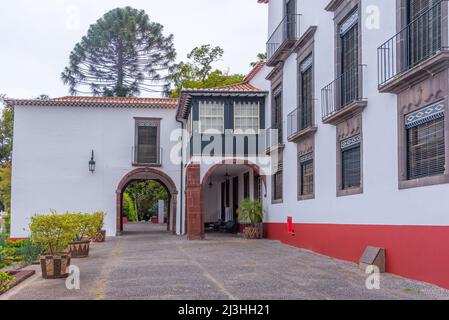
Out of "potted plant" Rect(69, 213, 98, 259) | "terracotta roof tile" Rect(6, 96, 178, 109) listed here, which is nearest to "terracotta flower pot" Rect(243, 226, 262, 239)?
"terracotta roof tile" Rect(6, 96, 178, 109)

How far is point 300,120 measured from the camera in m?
16.4

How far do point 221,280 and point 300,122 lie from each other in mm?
7796

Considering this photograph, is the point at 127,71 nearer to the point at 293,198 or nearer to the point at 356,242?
the point at 293,198

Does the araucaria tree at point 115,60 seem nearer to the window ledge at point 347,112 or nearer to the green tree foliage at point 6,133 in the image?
the green tree foliage at point 6,133

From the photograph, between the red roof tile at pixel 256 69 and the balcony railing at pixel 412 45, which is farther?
the red roof tile at pixel 256 69

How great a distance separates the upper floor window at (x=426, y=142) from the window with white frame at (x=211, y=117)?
430 inches

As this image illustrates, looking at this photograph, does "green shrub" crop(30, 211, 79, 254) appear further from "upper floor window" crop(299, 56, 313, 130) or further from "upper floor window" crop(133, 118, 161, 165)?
"upper floor window" crop(133, 118, 161, 165)

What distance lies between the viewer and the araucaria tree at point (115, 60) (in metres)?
45.2

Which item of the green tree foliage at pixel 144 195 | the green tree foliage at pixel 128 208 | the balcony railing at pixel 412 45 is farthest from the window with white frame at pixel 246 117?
the green tree foliage at pixel 128 208

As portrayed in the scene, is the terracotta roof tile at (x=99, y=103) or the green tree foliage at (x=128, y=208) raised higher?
the terracotta roof tile at (x=99, y=103)

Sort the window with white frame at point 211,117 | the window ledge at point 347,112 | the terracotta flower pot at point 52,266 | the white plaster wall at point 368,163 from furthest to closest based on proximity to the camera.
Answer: the window with white frame at point 211,117 → the window ledge at point 347,112 → the terracotta flower pot at point 52,266 → the white plaster wall at point 368,163

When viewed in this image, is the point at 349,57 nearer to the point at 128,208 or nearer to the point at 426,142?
the point at 426,142
